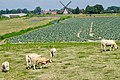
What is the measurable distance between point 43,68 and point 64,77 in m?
3.93

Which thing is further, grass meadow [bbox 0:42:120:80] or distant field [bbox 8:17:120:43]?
distant field [bbox 8:17:120:43]

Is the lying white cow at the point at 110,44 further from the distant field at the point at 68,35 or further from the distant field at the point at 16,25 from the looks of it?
the distant field at the point at 16,25

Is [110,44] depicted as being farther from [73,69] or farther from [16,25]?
[16,25]

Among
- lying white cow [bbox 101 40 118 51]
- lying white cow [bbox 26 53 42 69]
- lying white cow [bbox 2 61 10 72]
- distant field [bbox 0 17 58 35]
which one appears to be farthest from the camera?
distant field [bbox 0 17 58 35]

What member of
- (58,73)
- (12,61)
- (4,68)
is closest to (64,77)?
(58,73)

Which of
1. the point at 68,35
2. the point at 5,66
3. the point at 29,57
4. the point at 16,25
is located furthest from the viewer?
the point at 16,25

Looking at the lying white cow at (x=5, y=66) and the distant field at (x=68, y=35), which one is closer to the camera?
the lying white cow at (x=5, y=66)

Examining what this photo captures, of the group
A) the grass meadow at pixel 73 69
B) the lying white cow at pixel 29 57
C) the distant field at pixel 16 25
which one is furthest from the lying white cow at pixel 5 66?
the distant field at pixel 16 25

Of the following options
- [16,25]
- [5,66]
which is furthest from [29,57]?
[16,25]

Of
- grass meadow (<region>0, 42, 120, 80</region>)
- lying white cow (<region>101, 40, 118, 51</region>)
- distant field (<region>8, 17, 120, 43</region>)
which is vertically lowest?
grass meadow (<region>0, 42, 120, 80</region>)

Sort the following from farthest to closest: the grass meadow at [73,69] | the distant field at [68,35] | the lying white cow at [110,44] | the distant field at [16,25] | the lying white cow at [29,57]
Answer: the distant field at [16,25]
the distant field at [68,35]
the lying white cow at [110,44]
the lying white cow at [29,57]
the grass meadow at [73,69]

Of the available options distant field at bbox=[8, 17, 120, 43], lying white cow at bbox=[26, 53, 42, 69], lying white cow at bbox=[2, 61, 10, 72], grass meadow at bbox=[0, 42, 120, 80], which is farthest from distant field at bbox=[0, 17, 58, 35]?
lying white cow at bbox=[2, 61, 10, 72]

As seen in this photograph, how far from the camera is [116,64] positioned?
2684 cm

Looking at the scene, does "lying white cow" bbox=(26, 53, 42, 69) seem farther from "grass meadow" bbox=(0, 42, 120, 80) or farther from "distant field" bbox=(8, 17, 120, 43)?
"distant field" bbox=(8, 17, 120, 43)
